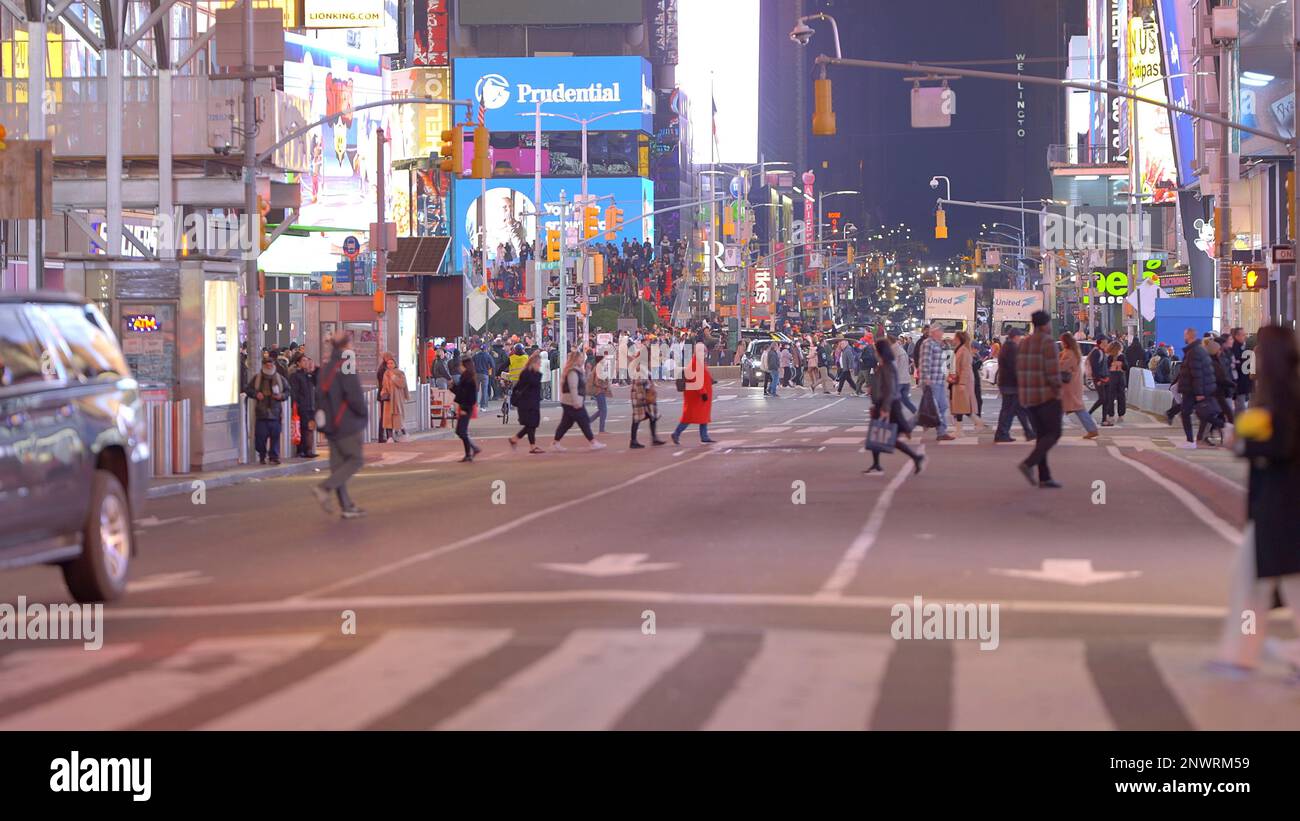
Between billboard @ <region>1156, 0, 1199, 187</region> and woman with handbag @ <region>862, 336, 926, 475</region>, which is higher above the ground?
billboard @ <region>1156, 0, 1199, 187</region>

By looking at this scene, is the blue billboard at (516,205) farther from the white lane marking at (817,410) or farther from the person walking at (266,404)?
the person walking at (266,404)

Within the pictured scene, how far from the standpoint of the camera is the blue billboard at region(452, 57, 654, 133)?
5866 inches

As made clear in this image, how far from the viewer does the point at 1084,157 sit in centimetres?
17575

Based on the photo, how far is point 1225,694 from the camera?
29.9 ft

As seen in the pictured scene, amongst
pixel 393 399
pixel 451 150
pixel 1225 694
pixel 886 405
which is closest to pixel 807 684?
pixel 1225 694

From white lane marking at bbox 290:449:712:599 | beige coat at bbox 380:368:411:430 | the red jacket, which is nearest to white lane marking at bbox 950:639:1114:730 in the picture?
white lane marking at bbox 290:449:712:599

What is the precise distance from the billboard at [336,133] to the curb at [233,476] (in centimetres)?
4143

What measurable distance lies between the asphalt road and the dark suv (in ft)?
1.74

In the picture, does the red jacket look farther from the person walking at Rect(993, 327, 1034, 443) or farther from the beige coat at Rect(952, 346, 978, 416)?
the beige coat at Rect(952, 346, 978, 416)

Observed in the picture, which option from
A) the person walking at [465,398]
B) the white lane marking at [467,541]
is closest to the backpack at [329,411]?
the white lane marking at [467,541]
